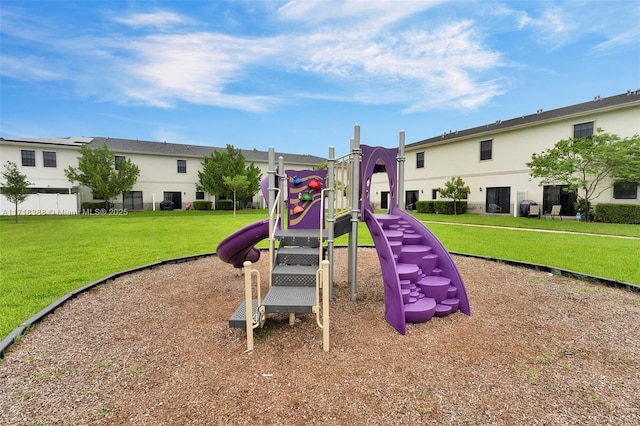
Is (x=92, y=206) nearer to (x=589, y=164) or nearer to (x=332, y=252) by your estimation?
(x=332, y=252)

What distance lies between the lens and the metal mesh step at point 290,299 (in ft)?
12.4

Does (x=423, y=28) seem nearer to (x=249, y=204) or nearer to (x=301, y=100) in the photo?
(x=301, y=100)

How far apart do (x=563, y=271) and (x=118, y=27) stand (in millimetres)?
16330

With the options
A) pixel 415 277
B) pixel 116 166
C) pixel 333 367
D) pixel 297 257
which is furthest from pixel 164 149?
pixel 333 367

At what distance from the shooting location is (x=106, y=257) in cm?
896

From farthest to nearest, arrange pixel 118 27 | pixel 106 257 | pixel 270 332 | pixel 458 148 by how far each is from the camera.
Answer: pixel 458 148 < pixel 118 27 < pixel 106 257 < pixel 270 332

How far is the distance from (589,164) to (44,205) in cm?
4259

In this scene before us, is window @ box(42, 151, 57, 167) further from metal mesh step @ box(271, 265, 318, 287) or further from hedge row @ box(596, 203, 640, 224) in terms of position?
hedge row @ box(596, 203, 640, 224)

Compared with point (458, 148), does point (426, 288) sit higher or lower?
lower

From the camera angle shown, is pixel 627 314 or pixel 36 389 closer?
pixel 36 389

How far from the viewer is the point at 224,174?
107 feet

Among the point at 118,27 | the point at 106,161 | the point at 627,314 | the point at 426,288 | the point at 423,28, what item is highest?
the point at 118,27

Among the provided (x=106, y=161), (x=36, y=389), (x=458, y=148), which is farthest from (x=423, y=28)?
(x=106, y=161)

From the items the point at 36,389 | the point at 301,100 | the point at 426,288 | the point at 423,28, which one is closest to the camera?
the point at 36,389
